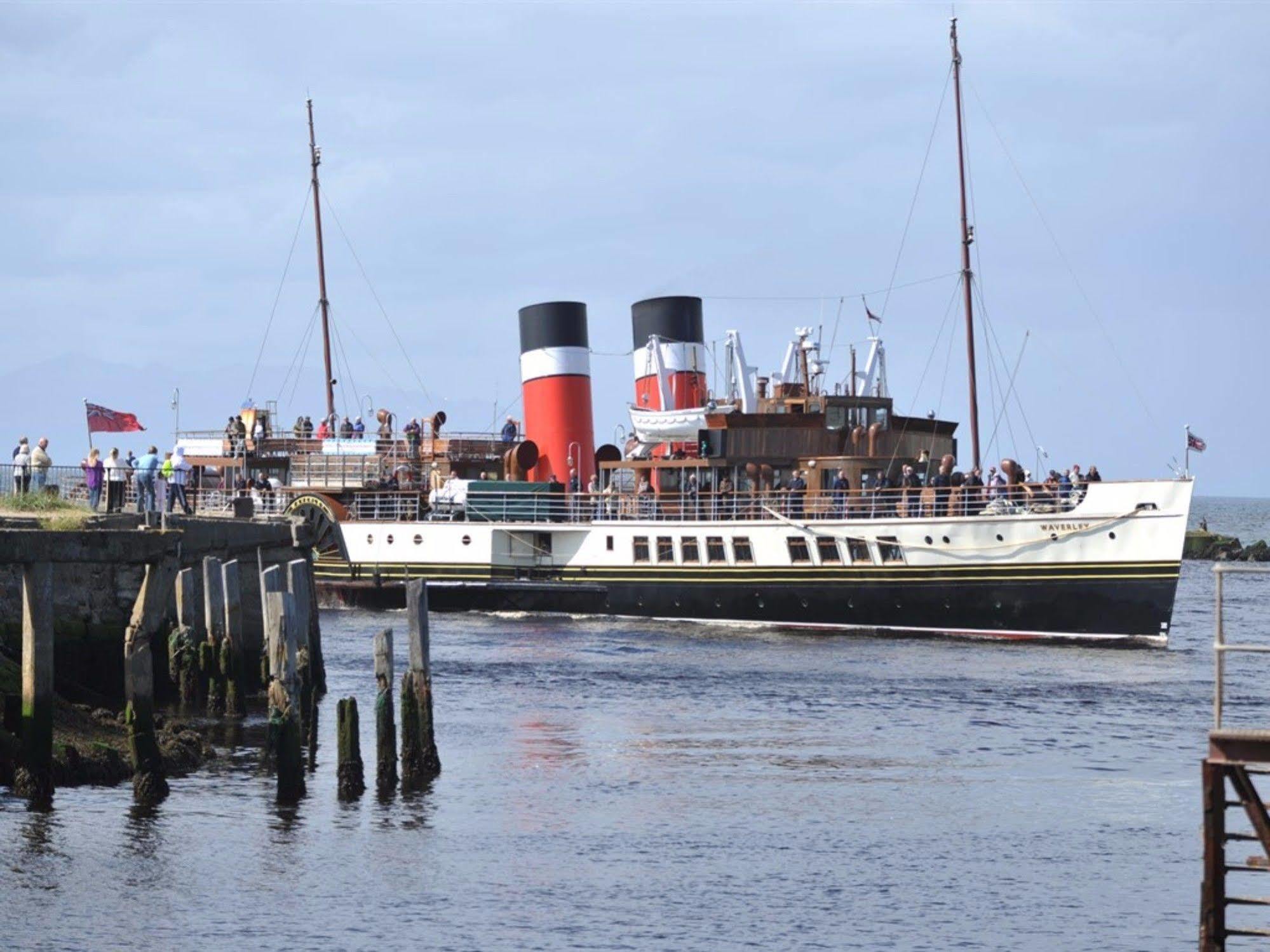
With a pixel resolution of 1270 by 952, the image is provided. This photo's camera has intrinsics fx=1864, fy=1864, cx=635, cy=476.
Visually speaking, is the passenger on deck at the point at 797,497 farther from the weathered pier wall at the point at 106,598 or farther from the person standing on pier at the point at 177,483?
the weathered pier wall at the point at 106,598

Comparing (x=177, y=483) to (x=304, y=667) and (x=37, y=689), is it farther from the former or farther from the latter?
(x=37, y=689)

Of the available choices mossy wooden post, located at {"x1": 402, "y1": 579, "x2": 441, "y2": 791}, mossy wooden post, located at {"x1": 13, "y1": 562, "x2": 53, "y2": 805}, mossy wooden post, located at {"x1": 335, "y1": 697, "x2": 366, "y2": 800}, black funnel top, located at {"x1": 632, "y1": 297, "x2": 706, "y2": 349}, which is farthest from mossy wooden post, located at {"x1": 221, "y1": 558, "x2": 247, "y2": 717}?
black funnel top, located at {"x1": 632, "y1": 297, "x2": 706, "y2": 349}

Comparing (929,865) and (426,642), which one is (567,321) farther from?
(929,865)

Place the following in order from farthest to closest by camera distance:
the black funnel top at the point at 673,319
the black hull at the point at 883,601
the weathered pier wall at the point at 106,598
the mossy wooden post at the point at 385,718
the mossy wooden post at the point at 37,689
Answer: the black funnel top at the point at 673,319 → the black hull at the point at 883,601 → the weathered pier wall at the point at 106,598 → the mossy wooden post at the point at 385,718 → the mossy wooden post at the point at 37,689

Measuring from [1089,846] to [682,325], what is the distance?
35.7 meters

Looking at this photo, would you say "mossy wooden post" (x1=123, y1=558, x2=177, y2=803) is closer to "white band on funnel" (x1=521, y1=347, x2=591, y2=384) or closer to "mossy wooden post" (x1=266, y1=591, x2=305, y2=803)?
"mossy wooden post" (x1=266, y1=591, x2=305, y2=803)

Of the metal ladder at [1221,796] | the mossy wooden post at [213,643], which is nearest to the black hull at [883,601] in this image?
the mossy wooden post at [213,643]

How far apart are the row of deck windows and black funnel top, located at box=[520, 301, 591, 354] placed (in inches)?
336

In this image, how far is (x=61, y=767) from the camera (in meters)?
20.8

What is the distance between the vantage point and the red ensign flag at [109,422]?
4694 cm

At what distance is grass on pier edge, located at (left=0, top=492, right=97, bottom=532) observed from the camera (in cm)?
2448

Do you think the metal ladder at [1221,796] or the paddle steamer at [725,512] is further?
the paddle steamer at [725,512]

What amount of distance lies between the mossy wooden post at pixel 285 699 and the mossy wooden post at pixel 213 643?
5865 mm

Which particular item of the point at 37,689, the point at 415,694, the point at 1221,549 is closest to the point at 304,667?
the point at 415,694
